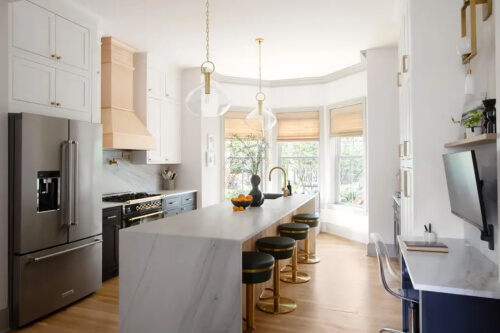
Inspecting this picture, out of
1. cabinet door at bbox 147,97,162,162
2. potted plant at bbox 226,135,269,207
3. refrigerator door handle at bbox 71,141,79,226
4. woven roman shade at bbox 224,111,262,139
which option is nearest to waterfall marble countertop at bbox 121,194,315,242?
refrigerator door handle at bbox 71,141,79,226

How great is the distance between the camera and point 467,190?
80.5 inches

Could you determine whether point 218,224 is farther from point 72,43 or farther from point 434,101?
point 72,43

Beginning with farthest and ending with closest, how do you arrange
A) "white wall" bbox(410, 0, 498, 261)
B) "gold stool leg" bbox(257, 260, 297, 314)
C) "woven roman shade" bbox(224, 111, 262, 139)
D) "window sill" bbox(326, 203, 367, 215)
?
"woven roman shade" bbox(224, 111, 262, 139), "window sill" bbox(326, 203, 367, 215), "gold stool leg" bbox(257, 260, 297, 314), "white wall" bbox(410, 0, 498, 261)

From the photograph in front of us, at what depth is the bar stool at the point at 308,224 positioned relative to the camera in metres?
4.23

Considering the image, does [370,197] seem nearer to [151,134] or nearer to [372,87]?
[372,87]

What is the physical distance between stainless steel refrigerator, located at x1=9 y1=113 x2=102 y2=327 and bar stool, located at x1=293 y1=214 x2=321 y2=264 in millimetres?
2317

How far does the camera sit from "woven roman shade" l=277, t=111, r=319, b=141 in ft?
22.1

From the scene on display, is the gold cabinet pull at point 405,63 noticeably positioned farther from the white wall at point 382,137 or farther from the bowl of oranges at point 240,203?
the white wall at point 382,137

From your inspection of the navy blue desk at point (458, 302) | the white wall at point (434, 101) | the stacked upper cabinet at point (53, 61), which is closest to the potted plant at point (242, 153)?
the stacked upper cabinet at point (53, 61)

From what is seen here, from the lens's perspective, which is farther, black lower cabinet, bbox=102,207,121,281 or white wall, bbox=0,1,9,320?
black lower cabinet, bbox=102,207,121,281

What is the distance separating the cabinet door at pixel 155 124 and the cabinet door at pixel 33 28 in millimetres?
1871

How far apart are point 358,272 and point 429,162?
2.11 metres

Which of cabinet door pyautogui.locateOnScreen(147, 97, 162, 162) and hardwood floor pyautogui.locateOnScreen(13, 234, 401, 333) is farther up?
cabinet door pyautogui.locateOnScreen(147, 97, 162, 162)

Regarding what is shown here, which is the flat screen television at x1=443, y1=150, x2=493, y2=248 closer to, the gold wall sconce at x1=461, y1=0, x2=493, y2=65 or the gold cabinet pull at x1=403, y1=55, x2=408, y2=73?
the gold wall sconce at x1=461, y1=0, x2=493, y2=65
